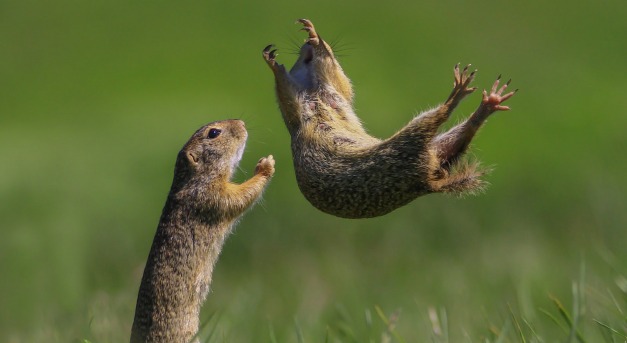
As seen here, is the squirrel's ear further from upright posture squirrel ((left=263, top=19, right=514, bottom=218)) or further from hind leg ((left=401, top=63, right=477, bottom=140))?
hind leg ((left=401, top=63, right=477, bottom=140))

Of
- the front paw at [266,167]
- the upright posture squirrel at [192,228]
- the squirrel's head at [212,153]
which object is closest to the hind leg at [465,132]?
the upright posture squirrel at [192,228]

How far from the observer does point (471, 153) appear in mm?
5148

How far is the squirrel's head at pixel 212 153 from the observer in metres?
7.29

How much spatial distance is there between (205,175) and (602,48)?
375 inches

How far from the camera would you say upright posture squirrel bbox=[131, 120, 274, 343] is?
21.1ft

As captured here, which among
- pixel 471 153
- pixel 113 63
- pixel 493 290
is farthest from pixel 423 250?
pixel 113 63

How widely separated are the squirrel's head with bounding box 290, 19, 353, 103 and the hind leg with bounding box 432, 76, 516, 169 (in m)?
0.90

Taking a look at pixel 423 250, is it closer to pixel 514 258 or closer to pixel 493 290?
pixel 514 258

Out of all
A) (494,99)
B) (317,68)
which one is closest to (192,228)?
(317,68)

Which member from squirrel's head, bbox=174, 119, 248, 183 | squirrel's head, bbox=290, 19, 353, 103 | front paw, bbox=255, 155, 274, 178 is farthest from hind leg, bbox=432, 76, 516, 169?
squirrel's head, bbox=174, 119, 248, 183

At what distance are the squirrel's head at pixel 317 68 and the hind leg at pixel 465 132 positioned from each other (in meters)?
0.90

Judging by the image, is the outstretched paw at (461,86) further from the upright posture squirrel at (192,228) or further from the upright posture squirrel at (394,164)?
the upright posture squirrel at (192,228)

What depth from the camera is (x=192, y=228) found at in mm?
6848

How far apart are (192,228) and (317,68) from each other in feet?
4.80
